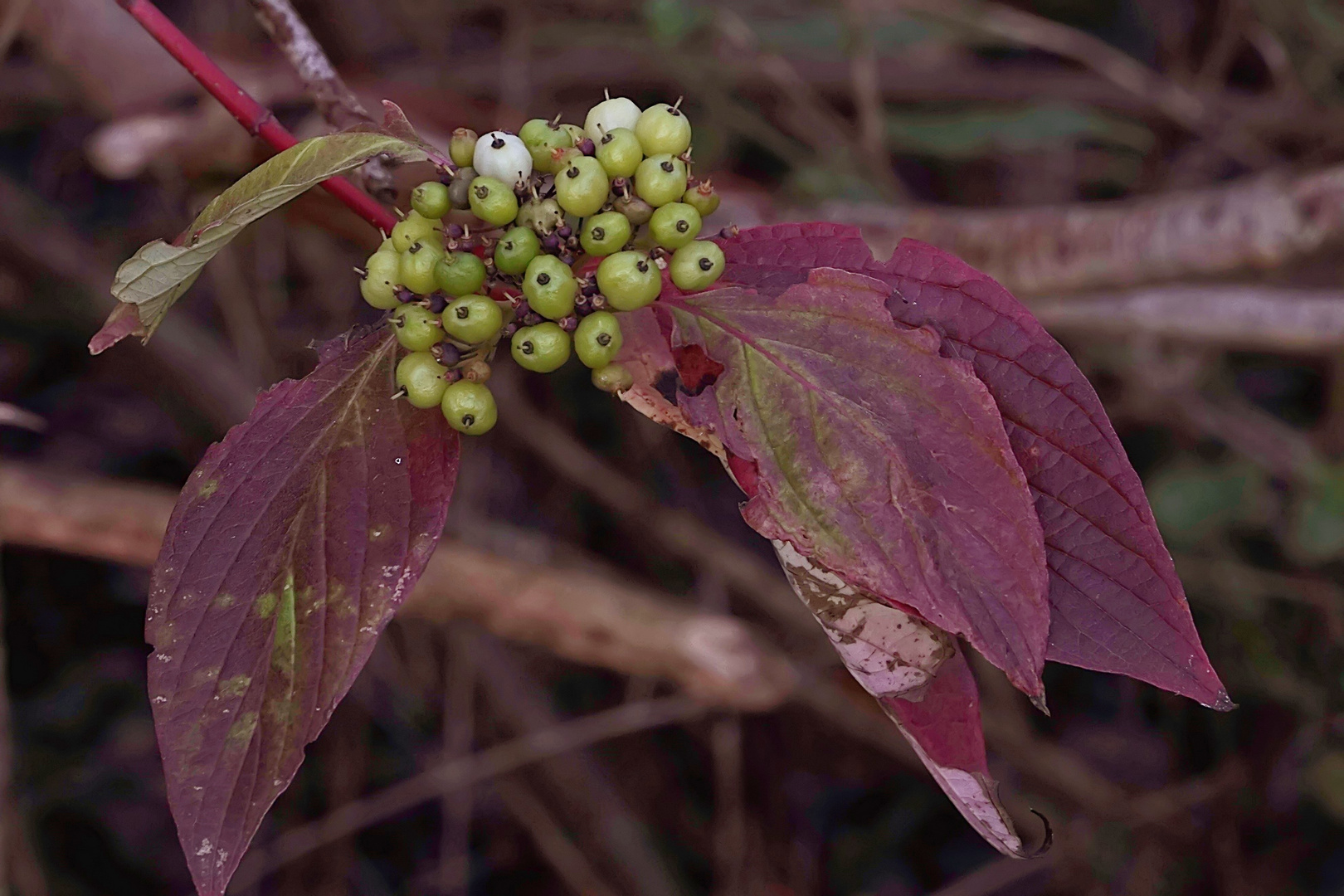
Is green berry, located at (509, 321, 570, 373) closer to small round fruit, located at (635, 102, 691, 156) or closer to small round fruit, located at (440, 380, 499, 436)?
small round fruit, located at (440, 380, 499, 436)

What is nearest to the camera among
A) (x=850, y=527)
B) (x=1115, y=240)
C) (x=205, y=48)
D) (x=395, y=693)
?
(x=850, y=527)

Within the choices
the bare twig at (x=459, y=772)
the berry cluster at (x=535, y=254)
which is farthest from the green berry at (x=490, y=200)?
the bare twig at (x=459, y=772)

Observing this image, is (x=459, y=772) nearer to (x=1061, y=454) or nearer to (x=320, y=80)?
(x=320, y=80)

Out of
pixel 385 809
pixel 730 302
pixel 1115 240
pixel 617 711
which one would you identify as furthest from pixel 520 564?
pixel 730 302

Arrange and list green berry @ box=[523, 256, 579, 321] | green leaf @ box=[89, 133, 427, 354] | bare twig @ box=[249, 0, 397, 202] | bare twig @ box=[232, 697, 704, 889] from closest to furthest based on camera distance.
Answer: green leaf @ box=[89, 133, 427, 354], green berry @ box=[523, 256, 579, 321], bare twig @ box=[249, 0, 397, 202], bare twig @ box=[232, 697, 704, 889]

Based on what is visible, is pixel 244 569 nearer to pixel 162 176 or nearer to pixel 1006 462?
pixel 1006 462

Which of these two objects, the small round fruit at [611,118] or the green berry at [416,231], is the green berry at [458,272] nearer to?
the green berry at [416,231]

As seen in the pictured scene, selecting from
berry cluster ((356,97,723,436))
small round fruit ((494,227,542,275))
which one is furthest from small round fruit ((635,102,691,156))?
small round fruit ((494,227,542,275))
